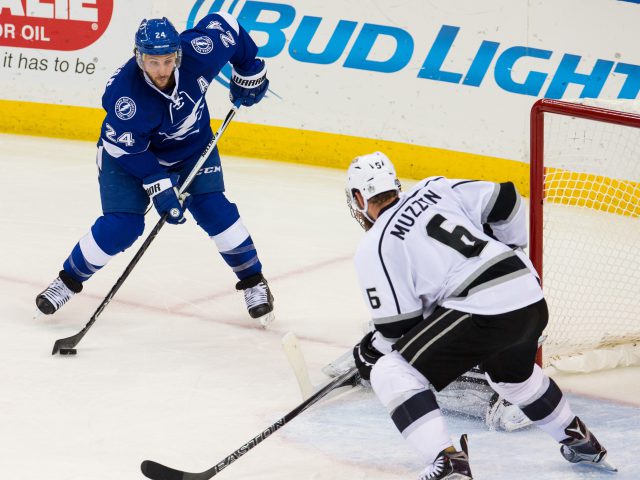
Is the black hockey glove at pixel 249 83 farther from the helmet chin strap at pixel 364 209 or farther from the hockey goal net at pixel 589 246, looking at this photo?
the helmet chin strap at pixel 364 209

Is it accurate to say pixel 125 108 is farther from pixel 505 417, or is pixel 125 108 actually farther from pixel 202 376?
pixel 505 417

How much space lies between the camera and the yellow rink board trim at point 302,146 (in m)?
5.43

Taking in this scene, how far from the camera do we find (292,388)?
3207mm

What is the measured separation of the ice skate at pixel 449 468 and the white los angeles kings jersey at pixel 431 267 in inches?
10.9

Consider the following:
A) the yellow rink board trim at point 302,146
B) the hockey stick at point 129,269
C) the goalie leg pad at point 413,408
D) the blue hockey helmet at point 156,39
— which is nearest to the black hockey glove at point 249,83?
the hockey stick at point 129,269

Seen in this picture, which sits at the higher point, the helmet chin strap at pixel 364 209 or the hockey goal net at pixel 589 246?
the helmet chin strap at pixel 364 209

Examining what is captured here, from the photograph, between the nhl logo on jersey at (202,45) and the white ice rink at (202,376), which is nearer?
the white ice rink at (202,376)

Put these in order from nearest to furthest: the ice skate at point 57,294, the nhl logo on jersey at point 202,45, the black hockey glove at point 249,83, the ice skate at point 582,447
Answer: the ice skate at point 582,447
the nhl logo on jersey at point 202,45
the ice skate at point 57,294
the black hockey glove at point 249,83

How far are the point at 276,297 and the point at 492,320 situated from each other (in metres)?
1.78

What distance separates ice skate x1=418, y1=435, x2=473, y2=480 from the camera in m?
2.29

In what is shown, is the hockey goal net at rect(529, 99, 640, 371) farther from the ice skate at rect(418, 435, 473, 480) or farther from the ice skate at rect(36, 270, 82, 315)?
the ice skate at rect(36, 270, 82, 315)

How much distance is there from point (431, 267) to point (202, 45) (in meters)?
1.54

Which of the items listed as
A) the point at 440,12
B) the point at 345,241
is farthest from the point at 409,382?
the point at 440,12

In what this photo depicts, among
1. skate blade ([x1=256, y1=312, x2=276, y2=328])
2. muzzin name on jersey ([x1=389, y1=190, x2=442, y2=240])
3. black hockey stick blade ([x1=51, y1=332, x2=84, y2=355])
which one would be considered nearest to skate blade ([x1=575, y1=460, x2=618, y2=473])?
muzzin name on jersey ([x1=389, y1=190, x2=442, y2=240])
